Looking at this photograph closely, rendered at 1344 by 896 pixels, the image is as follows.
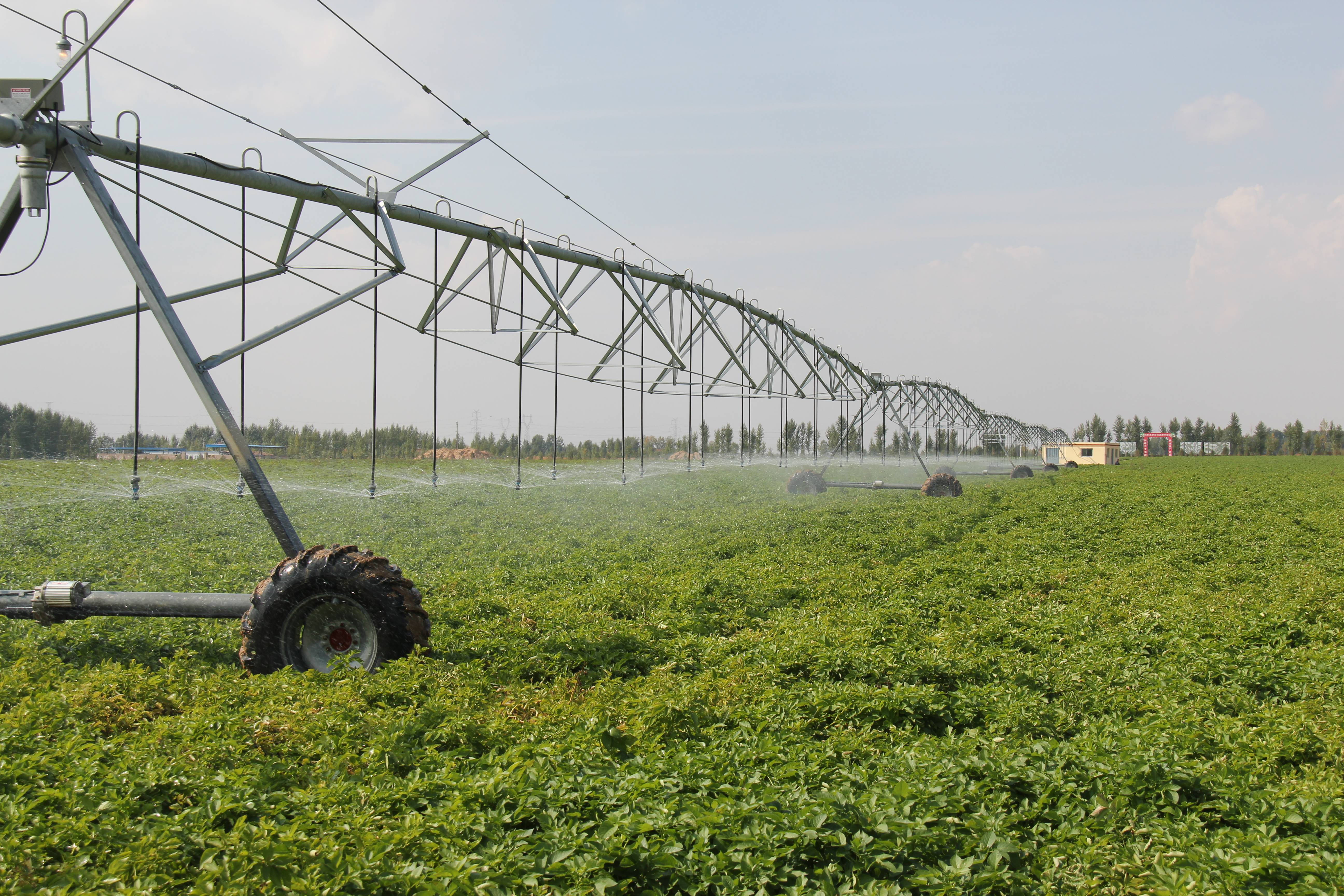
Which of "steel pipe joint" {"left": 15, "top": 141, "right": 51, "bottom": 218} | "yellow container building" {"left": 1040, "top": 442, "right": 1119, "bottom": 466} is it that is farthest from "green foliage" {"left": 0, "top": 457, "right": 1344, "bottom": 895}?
"yellow container building" {"left": 1040, "top": 442, "right": 1119, "bottom": 466}

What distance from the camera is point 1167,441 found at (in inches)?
5404

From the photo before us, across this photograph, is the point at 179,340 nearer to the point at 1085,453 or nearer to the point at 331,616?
the point at 331,616

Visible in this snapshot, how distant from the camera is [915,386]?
4359 cm

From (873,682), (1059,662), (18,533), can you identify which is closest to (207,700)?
(873,682)

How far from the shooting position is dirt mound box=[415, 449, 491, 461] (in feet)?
96.6

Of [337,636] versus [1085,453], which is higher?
[1085,453]

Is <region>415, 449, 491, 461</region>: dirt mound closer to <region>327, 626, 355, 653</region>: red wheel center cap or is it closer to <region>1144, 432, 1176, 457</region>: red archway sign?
<region>327, 626, 355, 653</region>: red wheel center cap

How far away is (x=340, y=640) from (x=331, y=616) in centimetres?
24

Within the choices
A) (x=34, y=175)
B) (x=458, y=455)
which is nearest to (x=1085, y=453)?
(x=458, y=455)

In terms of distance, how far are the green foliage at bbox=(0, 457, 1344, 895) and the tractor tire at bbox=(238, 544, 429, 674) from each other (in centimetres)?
34

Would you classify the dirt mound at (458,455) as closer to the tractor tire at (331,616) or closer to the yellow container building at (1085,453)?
the tractor tire at (331,616)

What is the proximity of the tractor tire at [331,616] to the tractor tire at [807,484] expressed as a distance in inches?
973

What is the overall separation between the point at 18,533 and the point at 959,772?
21330mm

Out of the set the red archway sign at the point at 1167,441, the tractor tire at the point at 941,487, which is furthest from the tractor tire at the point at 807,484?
the red archway sign at the point at 1167,441
